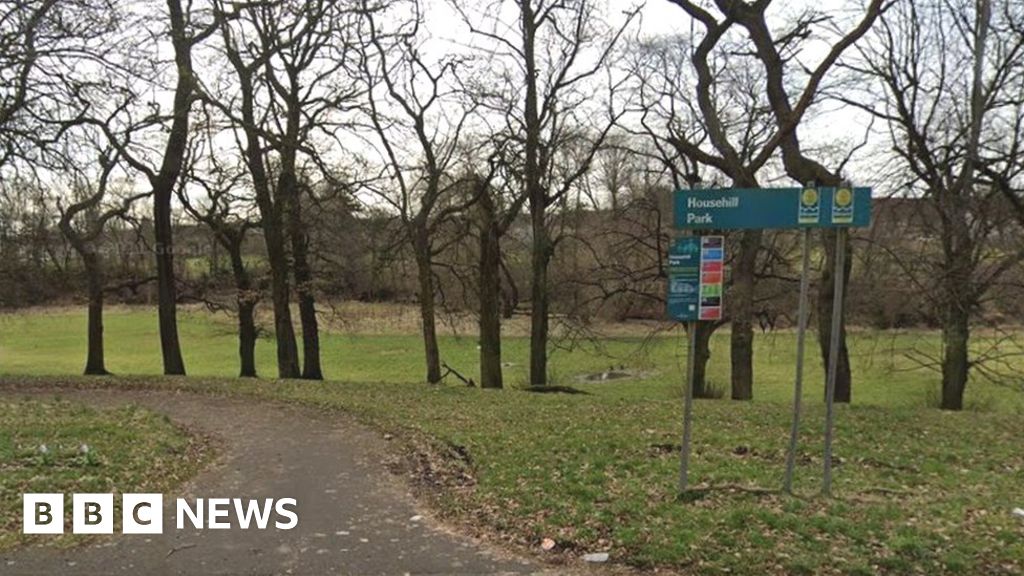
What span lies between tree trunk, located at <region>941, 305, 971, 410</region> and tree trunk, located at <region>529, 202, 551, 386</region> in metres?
10.7

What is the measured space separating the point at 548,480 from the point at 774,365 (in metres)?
33.5

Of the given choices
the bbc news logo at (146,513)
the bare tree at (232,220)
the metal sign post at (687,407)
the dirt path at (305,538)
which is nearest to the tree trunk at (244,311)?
the bare tree at (232,220)

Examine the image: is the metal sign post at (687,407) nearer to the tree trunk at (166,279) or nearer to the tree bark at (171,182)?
the tree bark at (171,182)

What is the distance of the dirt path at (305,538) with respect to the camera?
5539 millimetres

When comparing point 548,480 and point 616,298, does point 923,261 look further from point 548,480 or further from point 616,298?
point 548,480

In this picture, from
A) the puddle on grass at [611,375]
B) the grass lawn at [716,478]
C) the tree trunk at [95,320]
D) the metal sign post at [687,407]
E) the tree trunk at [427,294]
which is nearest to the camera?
the grass lawn at [716,478]

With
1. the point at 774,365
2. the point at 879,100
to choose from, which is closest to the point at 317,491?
the point at 879,100

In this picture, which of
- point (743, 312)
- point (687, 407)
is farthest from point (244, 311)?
point (687, 407)

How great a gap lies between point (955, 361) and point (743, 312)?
5.58 meters

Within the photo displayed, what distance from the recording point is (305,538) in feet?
20.2

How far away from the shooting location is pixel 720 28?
51.4 ft

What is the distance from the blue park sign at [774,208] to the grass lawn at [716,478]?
2.45m

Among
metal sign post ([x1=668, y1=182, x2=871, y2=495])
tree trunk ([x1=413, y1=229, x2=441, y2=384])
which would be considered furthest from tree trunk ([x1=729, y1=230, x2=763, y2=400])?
metal sign post ([x1=668, y1=182, x2=871, y2=495])

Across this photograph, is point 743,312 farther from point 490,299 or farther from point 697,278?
point 697,278
